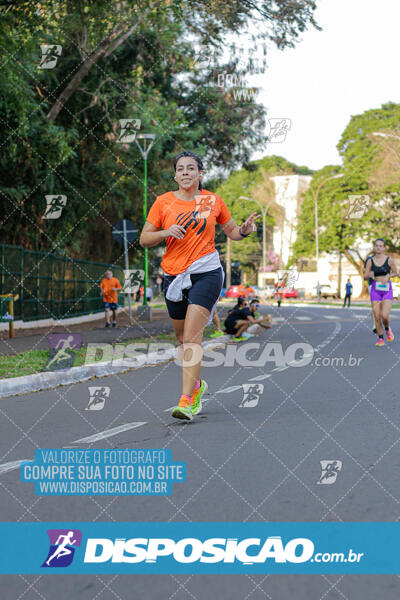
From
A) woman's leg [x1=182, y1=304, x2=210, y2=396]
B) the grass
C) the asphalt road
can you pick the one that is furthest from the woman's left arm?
the grass

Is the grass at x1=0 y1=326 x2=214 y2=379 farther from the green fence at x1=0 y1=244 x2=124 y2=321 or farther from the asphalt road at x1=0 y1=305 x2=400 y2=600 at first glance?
the green fence at x1=0 y1=244 x2=124 y2=321

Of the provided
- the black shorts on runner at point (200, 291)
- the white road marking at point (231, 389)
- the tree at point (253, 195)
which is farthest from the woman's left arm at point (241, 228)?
the tree at point (253, 195)

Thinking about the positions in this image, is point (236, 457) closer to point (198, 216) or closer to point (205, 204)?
point (198, 216)

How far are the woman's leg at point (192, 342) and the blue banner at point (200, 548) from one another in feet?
9.52

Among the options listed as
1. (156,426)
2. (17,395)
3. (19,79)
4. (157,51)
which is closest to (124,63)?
(157,51)

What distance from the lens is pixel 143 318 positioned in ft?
90.5

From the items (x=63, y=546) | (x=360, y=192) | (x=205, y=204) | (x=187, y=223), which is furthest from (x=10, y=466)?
(x=360, y=192)

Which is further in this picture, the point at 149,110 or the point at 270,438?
the point at 149,110

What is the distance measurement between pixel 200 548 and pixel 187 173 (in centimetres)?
375

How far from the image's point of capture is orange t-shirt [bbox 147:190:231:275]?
660 centimetres

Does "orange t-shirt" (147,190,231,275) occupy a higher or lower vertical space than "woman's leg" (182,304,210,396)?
higher

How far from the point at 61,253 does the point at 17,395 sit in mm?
20444

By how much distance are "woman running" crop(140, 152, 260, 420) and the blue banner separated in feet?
9.46

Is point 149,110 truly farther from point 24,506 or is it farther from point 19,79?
point 24,506
